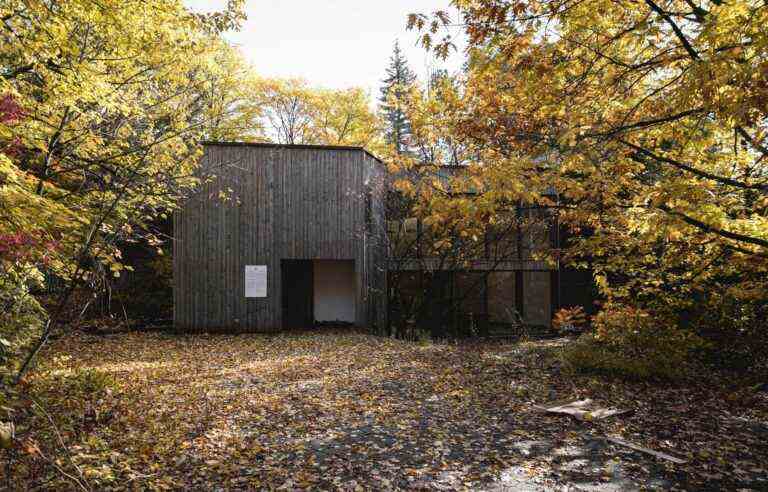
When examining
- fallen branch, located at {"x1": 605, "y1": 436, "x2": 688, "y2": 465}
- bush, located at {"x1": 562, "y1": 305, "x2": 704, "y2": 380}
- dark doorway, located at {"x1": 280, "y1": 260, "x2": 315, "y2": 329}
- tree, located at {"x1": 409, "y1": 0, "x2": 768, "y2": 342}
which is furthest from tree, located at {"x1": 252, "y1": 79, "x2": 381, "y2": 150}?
fallen branch, located at {"x1": 605, "y1": 436, "x2": 688, "y2": 465}

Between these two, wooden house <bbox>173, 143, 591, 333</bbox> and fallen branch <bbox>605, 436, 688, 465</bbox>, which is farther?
wooden house <bbox>173, 143, 591, 333</bbox>

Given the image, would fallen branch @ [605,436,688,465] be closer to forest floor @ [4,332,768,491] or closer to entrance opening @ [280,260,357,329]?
forest floor @ [4,332,768,491]

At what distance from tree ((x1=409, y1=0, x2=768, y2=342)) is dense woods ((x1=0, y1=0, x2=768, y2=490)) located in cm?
4

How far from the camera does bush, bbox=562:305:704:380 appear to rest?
8141 mm

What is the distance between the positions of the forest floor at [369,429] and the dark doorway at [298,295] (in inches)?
253

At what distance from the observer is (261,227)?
13727 millimetres

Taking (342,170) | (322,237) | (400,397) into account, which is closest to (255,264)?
(322,237)

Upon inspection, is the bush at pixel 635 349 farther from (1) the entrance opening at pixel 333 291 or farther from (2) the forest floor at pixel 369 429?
(1) the entrance opening at pixel 333 291

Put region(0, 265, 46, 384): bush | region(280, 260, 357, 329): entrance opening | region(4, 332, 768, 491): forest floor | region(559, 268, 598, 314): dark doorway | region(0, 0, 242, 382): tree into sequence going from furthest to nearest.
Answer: region(280, 260, 357, 329): entrance opening, region(559, 268, 598, 314): dark doorway, region(0, 265, 46, 384): bush, region(0, 0, 242, 382): tree, region(4, 332, 768, 491): forest floor

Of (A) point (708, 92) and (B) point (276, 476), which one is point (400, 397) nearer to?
(B) point (276, 476)

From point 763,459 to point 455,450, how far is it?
3211 millimetres

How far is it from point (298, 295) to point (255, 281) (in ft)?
9.03

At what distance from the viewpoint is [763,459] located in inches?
203

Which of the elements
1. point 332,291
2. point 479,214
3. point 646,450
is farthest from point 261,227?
point 646,450
